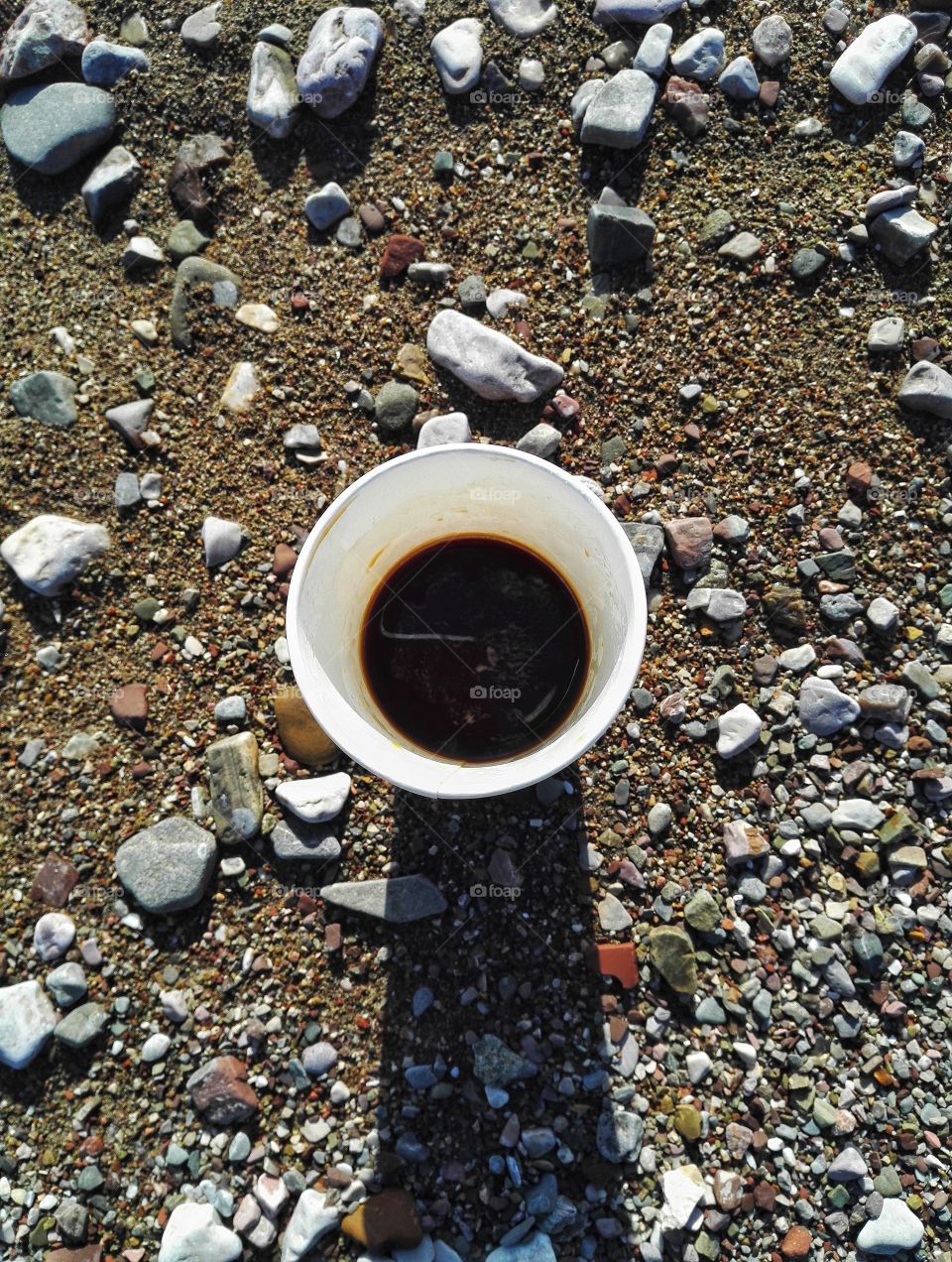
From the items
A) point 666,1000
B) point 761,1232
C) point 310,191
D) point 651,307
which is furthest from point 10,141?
point 761,1232

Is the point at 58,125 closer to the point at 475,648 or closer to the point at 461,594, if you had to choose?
the point at 461,594

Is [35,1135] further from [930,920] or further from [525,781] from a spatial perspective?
[930,920]

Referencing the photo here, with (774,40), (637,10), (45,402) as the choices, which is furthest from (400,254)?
(774,40)

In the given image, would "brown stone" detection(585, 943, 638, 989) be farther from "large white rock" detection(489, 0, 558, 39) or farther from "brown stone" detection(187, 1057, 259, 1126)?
"large white rock" detection(489, 0, 558, 39)

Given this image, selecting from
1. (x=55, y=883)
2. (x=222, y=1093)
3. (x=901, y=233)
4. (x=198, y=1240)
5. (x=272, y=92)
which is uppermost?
(x=272, y=92)

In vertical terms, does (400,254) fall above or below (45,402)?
above

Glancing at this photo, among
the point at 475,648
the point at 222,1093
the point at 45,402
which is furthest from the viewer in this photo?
the point at 45,402

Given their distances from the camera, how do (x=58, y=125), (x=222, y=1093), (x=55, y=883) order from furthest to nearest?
(x=58, y=125), (x=55, y=883), (x=222, y=1093)

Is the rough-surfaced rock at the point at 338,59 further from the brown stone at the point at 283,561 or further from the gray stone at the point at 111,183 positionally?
the brown stone at the point at 283,561
